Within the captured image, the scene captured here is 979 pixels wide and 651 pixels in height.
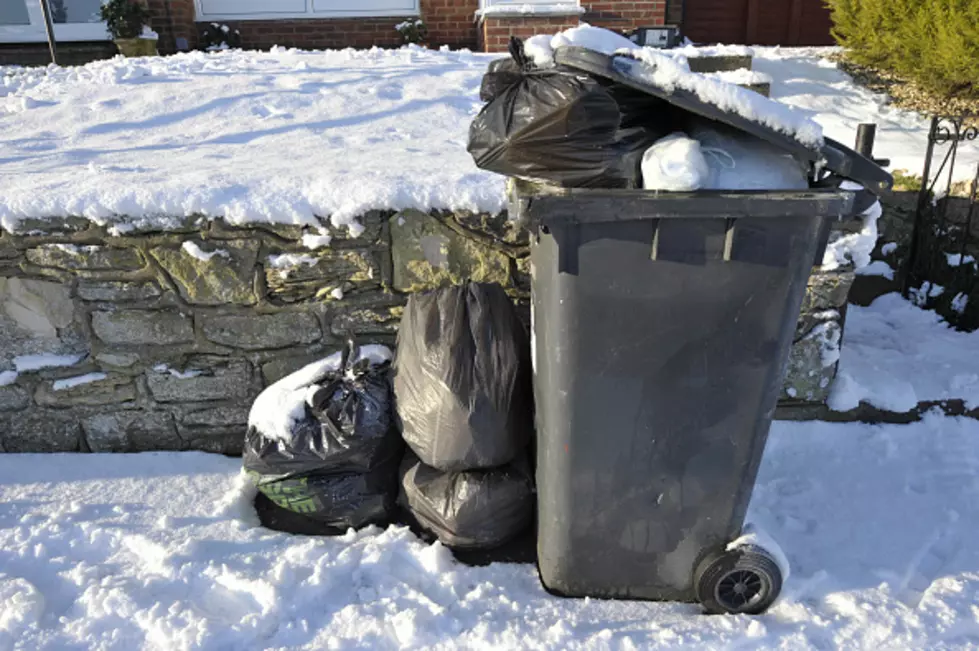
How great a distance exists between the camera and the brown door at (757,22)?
27.8 feet

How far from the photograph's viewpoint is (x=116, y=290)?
2693 millimetres

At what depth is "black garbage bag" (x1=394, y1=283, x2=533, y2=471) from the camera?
7.15 ft

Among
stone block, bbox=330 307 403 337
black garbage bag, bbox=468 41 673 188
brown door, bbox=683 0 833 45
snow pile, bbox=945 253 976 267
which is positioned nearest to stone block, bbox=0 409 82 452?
stone block, bbox=330 307 403 337

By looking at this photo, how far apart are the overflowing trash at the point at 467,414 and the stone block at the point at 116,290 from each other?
1.11 metres

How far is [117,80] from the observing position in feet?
15.4

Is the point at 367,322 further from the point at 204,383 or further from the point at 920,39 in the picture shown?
the point at 920,39

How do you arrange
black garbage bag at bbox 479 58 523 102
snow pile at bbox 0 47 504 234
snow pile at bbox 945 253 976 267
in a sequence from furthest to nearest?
1. snow pile at bbox 945 253 976 267
2. snow pile at bbox 0 47 504 234
3. black garbage bag at bbox 479 58 523 102

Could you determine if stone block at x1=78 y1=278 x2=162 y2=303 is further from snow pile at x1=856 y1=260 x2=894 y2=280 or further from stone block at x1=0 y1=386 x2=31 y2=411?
snow pile at x1=856 y1=260 x2=894 y2=280

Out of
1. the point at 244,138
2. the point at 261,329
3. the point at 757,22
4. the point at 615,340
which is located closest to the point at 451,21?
the point at 757,22

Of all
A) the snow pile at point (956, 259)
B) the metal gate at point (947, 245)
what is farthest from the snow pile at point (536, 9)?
the snow pile at point (956, 259)

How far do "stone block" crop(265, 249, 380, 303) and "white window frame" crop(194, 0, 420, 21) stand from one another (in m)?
5.78

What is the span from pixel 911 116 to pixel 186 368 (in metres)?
5.64

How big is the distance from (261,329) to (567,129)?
1.65 m

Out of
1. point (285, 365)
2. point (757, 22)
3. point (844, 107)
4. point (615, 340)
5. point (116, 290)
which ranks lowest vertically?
point (285, 365)
